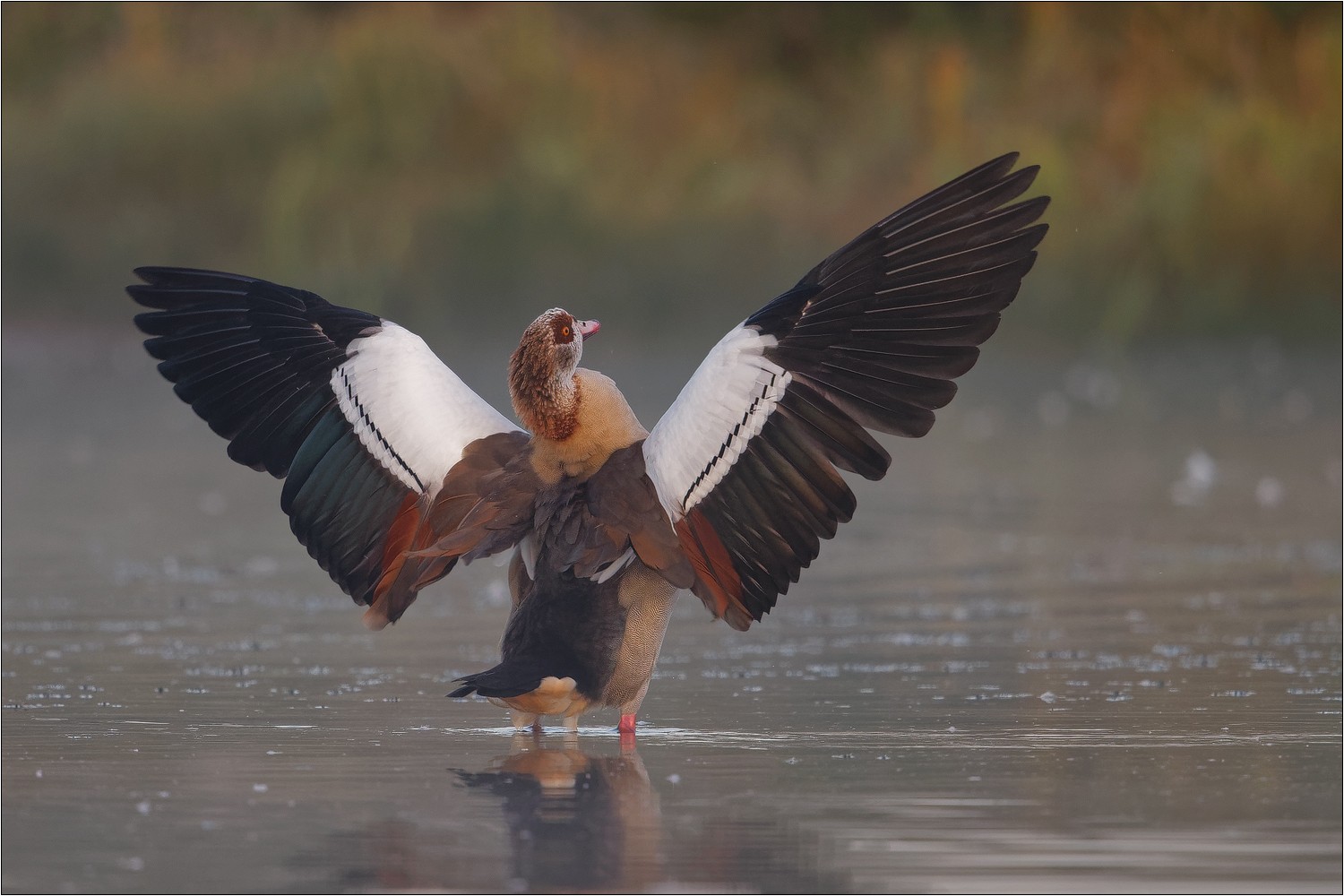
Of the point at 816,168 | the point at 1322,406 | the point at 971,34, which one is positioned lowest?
the point at 1322,406

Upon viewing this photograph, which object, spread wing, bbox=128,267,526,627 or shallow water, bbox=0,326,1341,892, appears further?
spread wing, bbox=128,267,526,627

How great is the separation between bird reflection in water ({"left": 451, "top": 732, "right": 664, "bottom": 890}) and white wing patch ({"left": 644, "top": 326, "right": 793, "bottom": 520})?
0.74 meters

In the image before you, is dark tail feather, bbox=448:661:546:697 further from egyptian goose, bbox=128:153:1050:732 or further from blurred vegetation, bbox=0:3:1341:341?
blurred vegetation, bbox=0:3:1341:341

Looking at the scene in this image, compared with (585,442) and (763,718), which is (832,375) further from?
(763,718)

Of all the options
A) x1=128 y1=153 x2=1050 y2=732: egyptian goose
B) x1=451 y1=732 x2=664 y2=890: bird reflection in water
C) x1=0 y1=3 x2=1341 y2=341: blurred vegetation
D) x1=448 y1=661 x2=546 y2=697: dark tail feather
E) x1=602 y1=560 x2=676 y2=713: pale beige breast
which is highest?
x1=0 y1=3 x2=1341 y2=341: blurred vegetation

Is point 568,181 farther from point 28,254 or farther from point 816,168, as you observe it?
point 28,254

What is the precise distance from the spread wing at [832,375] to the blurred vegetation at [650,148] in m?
16.6

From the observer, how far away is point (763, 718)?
6.42 metres

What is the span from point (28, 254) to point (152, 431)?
931 cm

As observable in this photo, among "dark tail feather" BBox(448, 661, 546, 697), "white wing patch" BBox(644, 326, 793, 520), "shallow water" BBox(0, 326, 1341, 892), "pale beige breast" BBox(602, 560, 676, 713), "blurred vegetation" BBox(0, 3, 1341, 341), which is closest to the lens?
"shallow water" BBox(0, 326, 1341, 892)

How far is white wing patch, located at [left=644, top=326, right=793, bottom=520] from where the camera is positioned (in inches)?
236

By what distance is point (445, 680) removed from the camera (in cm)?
714

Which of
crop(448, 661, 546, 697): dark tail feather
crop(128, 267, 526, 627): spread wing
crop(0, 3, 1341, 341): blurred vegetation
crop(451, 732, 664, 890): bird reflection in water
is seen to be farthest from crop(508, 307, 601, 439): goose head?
crop(0, 3, 1341, 341): blurred vegetation

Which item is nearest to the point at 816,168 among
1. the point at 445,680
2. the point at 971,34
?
the point at 971,34
